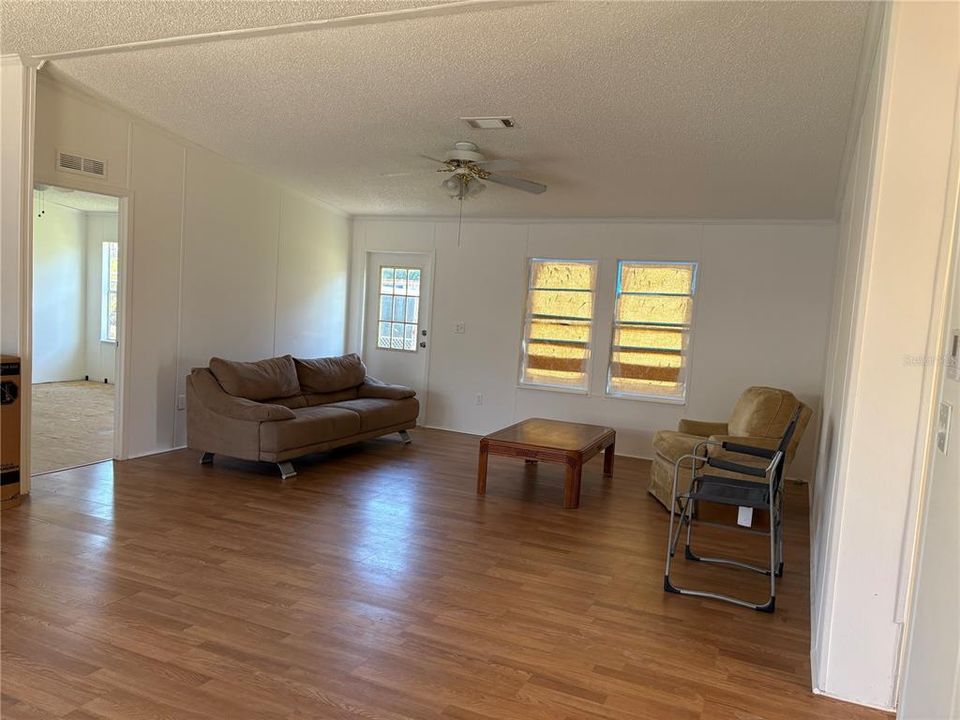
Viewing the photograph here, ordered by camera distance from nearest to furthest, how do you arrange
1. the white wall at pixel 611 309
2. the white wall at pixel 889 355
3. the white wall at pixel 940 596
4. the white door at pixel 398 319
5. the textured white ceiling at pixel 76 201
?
the white wall at pixel 940 596 → the white wall at pixel 889 355 → the white wall at pixel 611 309 → the white door at pixel 398 319 → the textured white ceiling at pixel 76 201

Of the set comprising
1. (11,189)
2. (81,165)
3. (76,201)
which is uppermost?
(76,201)

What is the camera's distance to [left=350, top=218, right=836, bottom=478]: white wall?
6117mm

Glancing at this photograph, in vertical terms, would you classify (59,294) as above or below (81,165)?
below

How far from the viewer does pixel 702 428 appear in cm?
571

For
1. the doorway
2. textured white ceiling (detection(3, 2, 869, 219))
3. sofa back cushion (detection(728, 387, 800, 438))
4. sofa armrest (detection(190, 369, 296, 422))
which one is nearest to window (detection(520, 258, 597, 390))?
textured white ceiling (detection(3, 2, 869, 219))

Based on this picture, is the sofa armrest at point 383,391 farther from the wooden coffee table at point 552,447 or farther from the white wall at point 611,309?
the wooden coffee table at point 552,447

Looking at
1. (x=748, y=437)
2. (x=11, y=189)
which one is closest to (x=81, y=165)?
(x=11, y=189)

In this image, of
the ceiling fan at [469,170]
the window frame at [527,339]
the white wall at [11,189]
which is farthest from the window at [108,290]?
the ceiling fan at [469,170]

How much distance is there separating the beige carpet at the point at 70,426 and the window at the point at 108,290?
0.94m

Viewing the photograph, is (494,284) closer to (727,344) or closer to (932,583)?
(727,344)

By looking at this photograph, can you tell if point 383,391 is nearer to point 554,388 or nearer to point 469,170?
point 554,388

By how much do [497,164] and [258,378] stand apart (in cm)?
259

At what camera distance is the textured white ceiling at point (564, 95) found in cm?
321

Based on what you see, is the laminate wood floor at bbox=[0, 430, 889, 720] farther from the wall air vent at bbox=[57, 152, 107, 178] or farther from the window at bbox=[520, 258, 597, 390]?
the window at bbox=[520, 258, 597, 390]
